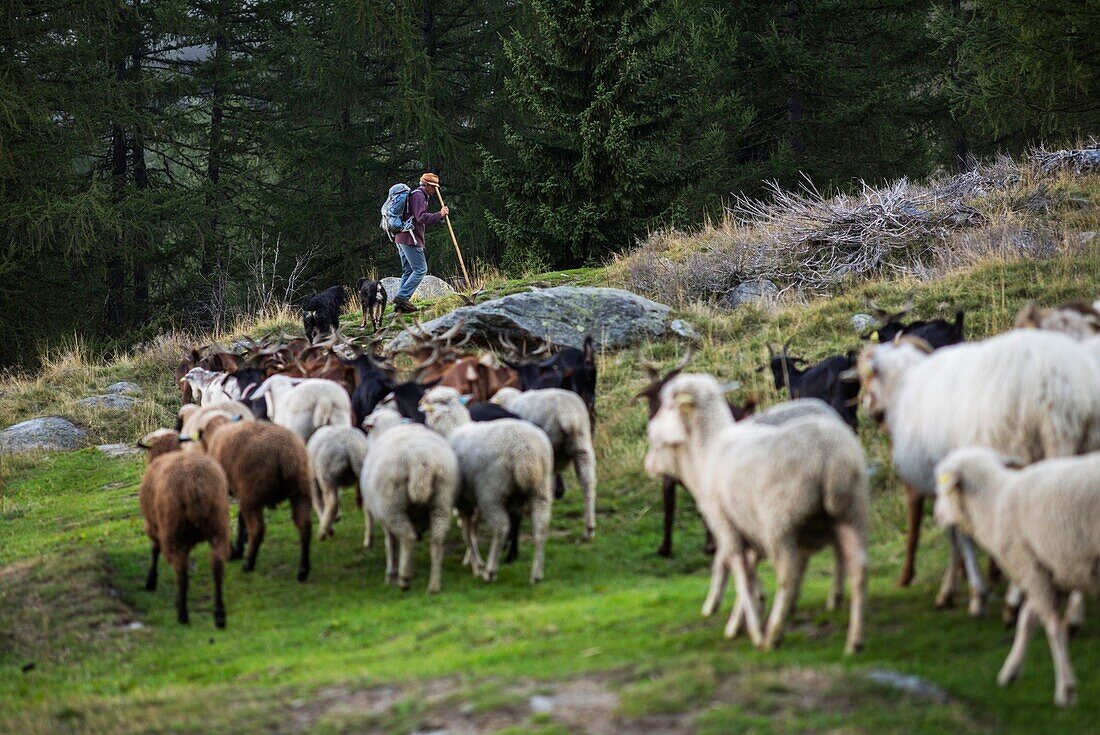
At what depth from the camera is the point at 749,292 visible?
69.1 ft

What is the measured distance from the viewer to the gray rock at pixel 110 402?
21.3 meters

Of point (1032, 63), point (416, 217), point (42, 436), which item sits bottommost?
point (42, 436)

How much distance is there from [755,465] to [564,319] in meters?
11.8

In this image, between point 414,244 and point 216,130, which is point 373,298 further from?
point 216,130

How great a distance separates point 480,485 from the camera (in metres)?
9.66

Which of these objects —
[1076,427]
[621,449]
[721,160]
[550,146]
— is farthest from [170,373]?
[1076,427]

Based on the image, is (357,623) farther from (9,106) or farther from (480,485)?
(9,106)

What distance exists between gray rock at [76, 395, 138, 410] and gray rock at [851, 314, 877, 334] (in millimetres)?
12446

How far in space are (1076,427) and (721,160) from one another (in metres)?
27.3

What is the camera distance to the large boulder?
18.2m

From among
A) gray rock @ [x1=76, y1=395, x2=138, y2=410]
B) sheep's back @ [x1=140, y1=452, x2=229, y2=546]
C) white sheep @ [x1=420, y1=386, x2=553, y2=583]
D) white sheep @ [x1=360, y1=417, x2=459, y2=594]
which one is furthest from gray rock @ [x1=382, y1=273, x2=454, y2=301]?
sheep's back @ [x1=140, y1=452, x2=229, y2=546]

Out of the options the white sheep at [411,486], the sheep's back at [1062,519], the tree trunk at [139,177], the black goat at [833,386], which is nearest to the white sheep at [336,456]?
the white sheep at [411,486]

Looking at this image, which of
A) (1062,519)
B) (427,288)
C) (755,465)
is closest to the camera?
(1062,519)

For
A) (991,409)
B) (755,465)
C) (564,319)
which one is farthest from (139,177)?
(991,409)
